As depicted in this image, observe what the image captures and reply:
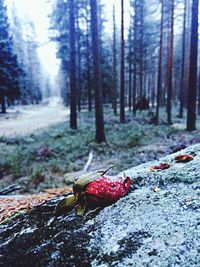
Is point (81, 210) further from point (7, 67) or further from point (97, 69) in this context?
point (7, 67)

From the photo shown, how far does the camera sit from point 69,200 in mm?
3059

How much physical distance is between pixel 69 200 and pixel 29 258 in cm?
87

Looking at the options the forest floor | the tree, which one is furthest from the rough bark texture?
the tree

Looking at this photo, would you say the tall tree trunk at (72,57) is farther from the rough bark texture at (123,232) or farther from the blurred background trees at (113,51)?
the rough bark texture at (123,232)

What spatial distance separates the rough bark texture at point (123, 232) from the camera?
197cm

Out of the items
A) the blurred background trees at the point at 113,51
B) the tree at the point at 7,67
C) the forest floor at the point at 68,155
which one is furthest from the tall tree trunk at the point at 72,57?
the tree at the point at 7,67

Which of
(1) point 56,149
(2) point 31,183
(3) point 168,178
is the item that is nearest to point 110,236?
(3) point 168,178

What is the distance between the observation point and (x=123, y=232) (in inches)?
90.7

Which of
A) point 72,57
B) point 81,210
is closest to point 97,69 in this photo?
point 72,57

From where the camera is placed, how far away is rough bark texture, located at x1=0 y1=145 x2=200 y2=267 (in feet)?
6.47

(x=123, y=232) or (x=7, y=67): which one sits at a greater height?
(x=7, y=67)

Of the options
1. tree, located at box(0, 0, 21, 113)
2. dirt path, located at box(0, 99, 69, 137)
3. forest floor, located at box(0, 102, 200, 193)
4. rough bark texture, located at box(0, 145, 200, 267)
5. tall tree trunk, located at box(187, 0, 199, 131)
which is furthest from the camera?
tree, located at box(0, 0, 21, 113)

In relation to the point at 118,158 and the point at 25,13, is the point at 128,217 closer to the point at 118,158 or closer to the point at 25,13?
the point at 118,158

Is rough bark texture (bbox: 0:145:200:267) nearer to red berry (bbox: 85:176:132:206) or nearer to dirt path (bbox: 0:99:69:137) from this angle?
red berry (bbox: 85:176:132:206)
